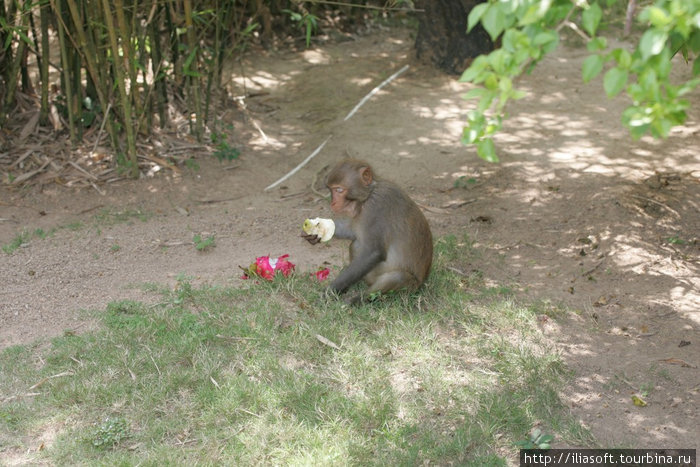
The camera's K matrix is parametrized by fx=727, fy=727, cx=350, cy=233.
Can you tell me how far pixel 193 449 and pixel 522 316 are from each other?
256 cm

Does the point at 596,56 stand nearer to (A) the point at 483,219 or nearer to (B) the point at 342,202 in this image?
(B) the point at 342,202

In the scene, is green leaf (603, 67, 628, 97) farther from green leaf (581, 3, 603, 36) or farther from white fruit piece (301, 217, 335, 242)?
white fruit piece (301, 217, 335, 242)

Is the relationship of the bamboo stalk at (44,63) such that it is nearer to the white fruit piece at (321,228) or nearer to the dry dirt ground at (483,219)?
the dry dirt ground at (483,219)

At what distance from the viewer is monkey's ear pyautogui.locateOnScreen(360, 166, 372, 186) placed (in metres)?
5.54

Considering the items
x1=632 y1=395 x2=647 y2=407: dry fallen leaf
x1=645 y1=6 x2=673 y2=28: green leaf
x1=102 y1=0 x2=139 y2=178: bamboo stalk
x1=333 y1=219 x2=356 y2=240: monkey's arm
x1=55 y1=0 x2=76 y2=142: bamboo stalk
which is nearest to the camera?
x1=645 y1=6 x2=673 y2=28: green leaf

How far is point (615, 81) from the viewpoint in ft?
7.98

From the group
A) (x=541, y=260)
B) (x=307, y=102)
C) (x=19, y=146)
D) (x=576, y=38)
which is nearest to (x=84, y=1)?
(x=19, y=146)

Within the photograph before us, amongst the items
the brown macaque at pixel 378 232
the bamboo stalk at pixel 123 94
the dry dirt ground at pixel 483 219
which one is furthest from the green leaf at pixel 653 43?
the bamboo stalk at pixel 123 94

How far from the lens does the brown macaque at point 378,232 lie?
18.1 feet

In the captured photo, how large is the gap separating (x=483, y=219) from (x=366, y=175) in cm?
198

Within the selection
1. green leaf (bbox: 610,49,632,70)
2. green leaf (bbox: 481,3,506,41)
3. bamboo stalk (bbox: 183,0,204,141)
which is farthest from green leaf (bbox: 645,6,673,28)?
bamboo stalk (bbox: 183,0,204,141)

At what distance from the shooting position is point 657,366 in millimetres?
4766

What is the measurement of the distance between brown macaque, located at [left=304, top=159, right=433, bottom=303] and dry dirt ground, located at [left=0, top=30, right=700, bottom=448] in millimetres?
829

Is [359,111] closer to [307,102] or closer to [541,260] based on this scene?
[307,102]
